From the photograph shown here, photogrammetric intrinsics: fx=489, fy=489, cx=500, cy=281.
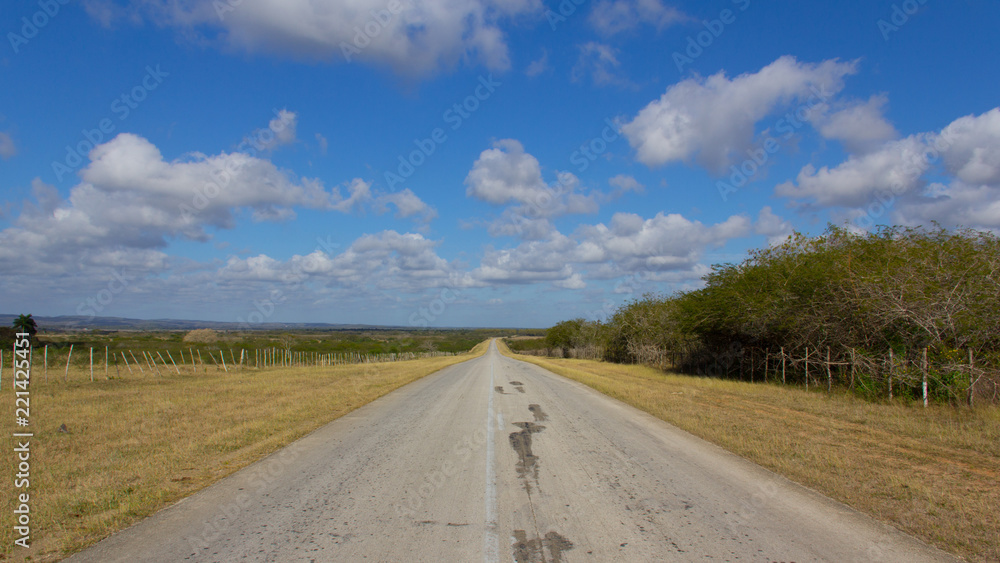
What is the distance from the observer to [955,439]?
9.89 m

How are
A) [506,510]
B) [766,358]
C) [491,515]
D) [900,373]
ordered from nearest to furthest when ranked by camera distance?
[491,515] < [506,510] < [900,373] < [766,358]

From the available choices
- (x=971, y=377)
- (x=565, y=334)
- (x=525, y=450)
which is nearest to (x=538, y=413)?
(x=525, y=450)

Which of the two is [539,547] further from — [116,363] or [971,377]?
[116,363]

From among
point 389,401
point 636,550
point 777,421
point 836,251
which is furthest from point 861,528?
point 836,251

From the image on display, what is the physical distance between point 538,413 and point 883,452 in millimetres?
7517

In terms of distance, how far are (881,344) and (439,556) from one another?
60.2 feet

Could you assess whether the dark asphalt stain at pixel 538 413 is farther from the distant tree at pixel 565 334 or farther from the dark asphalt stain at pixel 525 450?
the distant tree at pixel 565 334

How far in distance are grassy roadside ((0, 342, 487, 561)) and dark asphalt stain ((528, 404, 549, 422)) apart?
538 centimetres

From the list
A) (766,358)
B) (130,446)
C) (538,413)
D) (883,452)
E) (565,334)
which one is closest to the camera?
(883,452)

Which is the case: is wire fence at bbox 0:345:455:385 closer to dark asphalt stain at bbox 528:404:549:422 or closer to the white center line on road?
dark asphalt stain at bbox 528:404:549:422

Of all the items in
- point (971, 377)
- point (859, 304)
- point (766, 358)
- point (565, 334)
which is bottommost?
point (565, 334)

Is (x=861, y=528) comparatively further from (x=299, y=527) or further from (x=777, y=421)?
(x=777, y=421)

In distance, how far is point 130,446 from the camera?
31.7 ft

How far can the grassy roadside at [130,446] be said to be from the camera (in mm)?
5590
